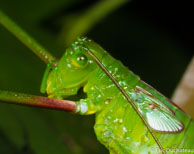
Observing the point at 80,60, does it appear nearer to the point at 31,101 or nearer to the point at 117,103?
the point at 117,103

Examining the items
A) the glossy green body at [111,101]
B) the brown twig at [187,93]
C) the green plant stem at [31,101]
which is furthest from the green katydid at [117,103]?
the brown twig at [187,93]

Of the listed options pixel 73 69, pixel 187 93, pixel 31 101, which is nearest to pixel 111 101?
pixel 73 69

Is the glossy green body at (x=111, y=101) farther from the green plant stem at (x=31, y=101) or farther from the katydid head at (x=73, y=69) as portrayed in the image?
the green plant stem at (x=31, y=101)

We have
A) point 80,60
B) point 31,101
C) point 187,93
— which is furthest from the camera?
point 187,93

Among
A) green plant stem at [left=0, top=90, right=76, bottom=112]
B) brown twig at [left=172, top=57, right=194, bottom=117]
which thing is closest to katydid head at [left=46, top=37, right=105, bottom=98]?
green plant stem at [left=0, top=90, right=76, bottom=112]

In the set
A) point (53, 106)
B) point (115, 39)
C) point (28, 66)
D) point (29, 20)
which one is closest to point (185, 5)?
point (115, 39)

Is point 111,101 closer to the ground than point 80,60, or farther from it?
closer to the ground

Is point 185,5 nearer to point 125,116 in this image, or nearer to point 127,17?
point 127,17
